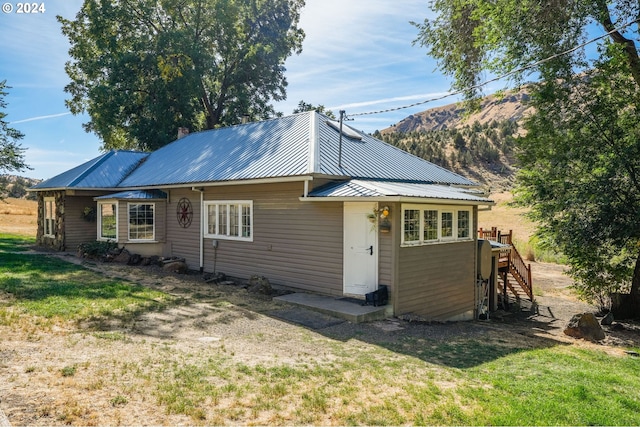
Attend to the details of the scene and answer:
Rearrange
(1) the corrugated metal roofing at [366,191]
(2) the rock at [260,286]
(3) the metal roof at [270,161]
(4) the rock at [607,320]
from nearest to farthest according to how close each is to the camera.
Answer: (1) the corrugated metal roofing at [366,191], (2) the rock at [260,286], (3) the metal roof at [270,161], (4) the rock at [607,320]

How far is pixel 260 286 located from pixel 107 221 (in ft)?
29.0

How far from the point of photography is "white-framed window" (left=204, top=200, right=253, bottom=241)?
12234mm

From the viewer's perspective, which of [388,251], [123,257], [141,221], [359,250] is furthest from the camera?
[141,221]

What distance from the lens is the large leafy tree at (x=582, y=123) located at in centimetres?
1141

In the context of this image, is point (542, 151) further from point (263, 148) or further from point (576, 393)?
point (576, 393)

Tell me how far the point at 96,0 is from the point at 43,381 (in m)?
26.6

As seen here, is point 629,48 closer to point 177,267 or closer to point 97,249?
point 177,267

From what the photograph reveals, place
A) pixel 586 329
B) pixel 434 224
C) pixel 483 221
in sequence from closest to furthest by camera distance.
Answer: pixel 586 329 < pixel 434 224 < pixel 483 221

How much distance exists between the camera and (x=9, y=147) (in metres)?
23.4

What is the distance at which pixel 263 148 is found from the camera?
1332cm

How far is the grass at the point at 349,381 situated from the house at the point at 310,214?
89.1 inches

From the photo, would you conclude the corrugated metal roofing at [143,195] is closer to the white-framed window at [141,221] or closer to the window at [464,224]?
the white-framed window at [141,221]

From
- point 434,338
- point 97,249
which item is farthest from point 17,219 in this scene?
point 434,338

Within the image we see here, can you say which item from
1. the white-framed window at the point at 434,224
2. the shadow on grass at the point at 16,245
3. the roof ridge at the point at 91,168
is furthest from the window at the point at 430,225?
the shadow on grass at the point at 16,245
